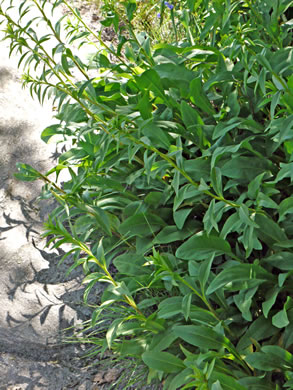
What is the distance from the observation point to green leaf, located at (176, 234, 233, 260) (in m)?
1.92

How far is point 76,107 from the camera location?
2.30 meters

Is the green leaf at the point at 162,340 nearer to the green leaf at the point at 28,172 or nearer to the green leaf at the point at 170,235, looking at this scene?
the green leaf at the point at 170,235

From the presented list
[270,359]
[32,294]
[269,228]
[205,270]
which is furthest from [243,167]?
[32,294]

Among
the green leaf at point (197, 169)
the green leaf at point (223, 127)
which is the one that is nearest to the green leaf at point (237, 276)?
the green leaf at point (197, 169)

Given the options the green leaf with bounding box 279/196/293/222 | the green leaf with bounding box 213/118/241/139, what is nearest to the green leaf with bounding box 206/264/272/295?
the green leaf with bounding box 279/196/293/222

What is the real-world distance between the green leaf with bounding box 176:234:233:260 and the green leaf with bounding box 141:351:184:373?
1.28ft

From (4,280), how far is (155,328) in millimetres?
1199

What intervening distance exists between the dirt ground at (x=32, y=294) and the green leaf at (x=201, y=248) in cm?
84

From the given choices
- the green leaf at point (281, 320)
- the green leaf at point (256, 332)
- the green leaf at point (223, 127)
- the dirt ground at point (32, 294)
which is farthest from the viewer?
the dirt ground at point (32, 294)

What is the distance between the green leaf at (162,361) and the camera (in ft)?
5.95

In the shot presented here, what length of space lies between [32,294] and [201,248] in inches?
48.4

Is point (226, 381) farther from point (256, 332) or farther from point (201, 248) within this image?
point (201, 248)

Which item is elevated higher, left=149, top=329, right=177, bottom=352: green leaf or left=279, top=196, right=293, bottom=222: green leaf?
left=279, top=196, right=293, bottom=222: green leaf

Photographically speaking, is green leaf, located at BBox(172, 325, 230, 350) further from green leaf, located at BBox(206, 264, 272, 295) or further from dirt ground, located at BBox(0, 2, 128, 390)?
dirt ground, located at BBox(0, 2, 128, 390)
